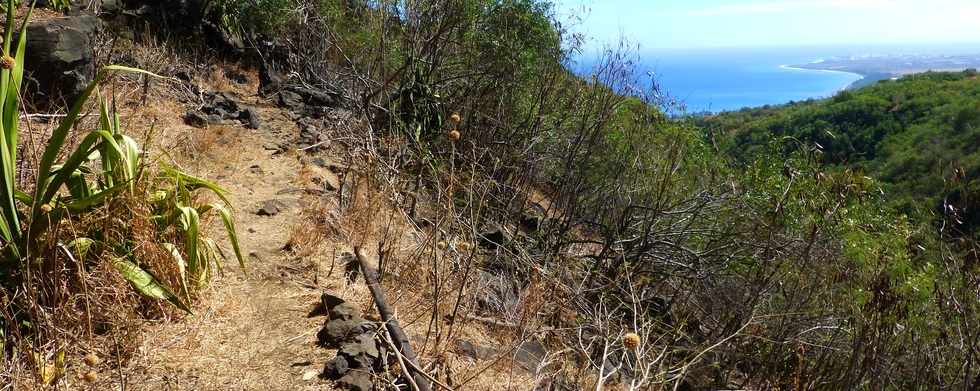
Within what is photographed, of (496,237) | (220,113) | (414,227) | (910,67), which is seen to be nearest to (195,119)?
(220,113)

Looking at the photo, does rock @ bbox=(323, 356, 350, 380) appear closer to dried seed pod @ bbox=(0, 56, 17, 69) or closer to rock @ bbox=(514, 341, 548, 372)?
rock @ bbox=(514, 341, 548, 372)

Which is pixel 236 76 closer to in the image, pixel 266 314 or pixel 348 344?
pixel 266 314

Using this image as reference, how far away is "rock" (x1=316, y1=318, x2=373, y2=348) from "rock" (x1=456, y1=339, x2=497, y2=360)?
0.55m

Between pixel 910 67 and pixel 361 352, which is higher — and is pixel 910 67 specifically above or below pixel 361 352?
below

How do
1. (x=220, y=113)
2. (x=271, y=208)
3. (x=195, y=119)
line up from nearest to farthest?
(x=271, y=208), (x=195, y=119), (x=220, y=113)

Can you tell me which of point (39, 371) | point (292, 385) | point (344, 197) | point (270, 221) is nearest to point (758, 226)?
point (344, 197)

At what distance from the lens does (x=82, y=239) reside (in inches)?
108

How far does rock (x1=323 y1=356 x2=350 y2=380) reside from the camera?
304 centimetres

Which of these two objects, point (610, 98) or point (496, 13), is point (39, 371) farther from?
point (496, 13)

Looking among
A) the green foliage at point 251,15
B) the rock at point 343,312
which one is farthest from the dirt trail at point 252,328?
the green foliage at point 251,15

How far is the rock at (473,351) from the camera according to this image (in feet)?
12.0

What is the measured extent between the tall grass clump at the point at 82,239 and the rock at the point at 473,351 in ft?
4.74

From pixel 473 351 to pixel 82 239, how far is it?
205cm

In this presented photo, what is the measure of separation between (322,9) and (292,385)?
833cm
